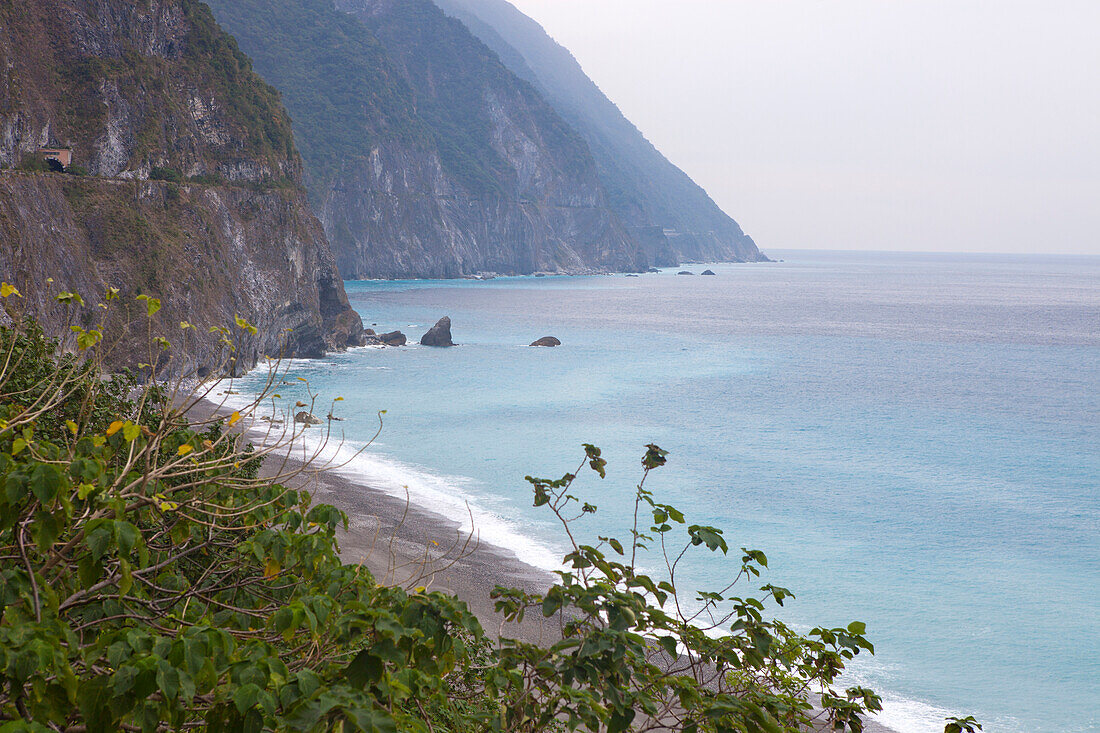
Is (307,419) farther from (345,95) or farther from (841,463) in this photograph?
(345,95)

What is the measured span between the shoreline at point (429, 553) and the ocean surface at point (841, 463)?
1.11 metres

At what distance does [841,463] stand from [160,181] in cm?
3932

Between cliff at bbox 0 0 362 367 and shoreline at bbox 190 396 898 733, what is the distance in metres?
12.7

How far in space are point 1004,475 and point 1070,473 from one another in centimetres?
343

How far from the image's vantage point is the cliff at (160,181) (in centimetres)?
3378

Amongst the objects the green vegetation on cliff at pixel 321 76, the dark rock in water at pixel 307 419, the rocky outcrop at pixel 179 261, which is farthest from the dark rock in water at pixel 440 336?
the green vegetation on cliff at pixel 321 76

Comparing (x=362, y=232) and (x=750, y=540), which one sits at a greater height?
(x=362, y=232)

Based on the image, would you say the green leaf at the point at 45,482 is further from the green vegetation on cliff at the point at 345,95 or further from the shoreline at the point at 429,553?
the green vegetation on cliff at the point at 345,95

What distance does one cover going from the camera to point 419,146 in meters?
148

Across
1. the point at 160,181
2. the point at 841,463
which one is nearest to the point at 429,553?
the point at 841,463

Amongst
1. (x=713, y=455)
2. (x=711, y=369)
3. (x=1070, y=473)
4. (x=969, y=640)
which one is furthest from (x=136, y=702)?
(x=711, y=369)

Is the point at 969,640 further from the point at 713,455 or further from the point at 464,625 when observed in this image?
the point at 464,625

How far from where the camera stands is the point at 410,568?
17812mm

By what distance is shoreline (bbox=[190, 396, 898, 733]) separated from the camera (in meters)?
16.2
